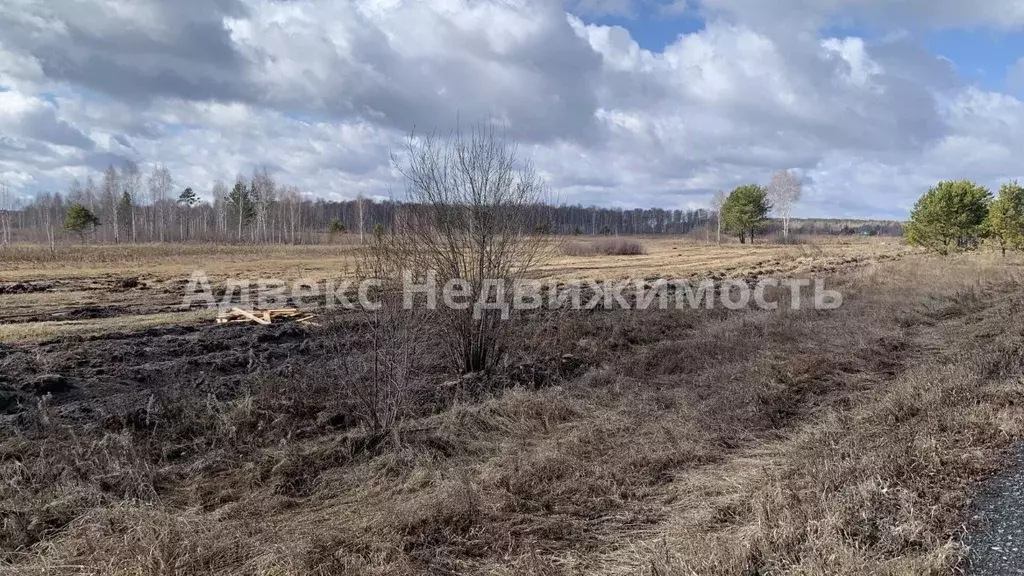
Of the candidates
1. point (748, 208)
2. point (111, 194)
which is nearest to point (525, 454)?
point (748, 208)

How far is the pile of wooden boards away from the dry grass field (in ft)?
10.4

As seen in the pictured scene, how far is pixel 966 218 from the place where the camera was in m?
26.4

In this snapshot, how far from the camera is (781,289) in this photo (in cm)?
1712

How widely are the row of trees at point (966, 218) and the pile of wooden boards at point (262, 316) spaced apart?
28.1 meters

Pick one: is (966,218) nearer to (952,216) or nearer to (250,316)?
(952,216)

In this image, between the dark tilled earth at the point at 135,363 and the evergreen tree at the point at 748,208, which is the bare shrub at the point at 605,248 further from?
the dark tilled earth at the point at 135,363

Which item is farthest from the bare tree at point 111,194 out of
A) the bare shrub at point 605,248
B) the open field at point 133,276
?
the bare shrub at point 605,248

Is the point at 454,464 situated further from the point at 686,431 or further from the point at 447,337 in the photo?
the point at 447,337

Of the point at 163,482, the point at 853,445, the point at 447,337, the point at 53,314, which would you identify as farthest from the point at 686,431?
the point at 53,314

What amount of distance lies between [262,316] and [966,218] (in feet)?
98.2

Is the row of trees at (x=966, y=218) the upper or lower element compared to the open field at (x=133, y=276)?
upper

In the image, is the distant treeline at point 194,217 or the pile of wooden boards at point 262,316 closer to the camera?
the pile of wooden boards at point 262,316

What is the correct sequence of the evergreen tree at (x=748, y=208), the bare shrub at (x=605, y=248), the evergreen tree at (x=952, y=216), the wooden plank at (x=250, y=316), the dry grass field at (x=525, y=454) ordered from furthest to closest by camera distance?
the evergreen tree at (x=748, y=208) → the bare shrub at (x=605, y=248) → the evergreen tree at (x=952, y=216) → the wooden plank at (x=250, y=316) → the dry grass field at (x=525, y=454)

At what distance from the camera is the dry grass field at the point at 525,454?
3.47 metres
